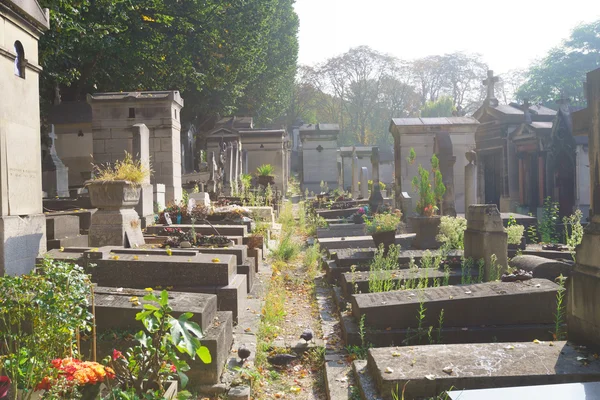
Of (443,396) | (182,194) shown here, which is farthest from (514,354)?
(182,194)

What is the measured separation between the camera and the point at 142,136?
10844mm

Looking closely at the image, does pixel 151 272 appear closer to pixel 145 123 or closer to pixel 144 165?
pixel 144 165

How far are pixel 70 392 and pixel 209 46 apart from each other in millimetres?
17556

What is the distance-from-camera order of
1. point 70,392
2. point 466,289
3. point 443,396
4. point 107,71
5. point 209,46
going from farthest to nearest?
point 209,46, point 107,71, point 466,289, point 443,396, point 70,392

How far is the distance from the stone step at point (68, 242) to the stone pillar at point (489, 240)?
5.57m


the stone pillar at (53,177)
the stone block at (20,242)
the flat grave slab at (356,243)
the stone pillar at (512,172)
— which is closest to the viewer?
the stone block at (20,242)

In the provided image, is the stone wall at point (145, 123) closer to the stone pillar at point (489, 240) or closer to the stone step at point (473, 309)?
the stone pillar at point (489, 240)

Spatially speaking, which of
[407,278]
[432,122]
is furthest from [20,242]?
[432,122]

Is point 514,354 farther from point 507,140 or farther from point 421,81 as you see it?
point 421,81

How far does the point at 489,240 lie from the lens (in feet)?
23.9

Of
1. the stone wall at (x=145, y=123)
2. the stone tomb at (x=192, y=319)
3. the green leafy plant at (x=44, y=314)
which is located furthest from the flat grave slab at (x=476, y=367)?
the stone wall at (x=145, y=123)

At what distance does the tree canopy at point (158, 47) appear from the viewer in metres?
12.9

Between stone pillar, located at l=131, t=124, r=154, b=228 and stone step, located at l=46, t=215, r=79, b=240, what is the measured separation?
199 cm

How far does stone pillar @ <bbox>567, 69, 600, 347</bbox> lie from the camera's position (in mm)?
4199
